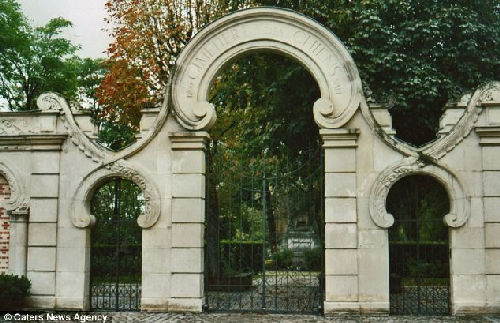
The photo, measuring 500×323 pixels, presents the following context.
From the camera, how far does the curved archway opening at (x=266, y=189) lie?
12.0 meters

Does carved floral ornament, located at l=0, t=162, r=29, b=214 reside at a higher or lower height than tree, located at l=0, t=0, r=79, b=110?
lower

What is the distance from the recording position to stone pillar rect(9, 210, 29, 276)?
11992 mm

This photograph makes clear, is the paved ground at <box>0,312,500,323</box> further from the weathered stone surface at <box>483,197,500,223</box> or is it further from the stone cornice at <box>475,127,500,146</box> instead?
the stone cornice at <box>475,127,500,146</box>

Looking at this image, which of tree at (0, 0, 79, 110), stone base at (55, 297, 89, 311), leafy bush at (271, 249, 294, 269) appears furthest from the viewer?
tree at (0, 0, 79, 110)

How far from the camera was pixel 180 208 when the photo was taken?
1184 cm

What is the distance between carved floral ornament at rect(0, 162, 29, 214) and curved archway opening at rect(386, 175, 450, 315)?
763cm

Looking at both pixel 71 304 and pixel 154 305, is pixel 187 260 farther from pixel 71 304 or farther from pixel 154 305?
pixel 71 304

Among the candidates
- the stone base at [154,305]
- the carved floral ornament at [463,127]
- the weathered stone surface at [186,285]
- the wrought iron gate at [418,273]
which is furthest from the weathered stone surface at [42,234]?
the carved floral ornament at [463,127]

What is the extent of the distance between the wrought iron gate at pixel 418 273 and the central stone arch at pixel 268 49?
2.74 metres

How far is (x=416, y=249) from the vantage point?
42.7 feet

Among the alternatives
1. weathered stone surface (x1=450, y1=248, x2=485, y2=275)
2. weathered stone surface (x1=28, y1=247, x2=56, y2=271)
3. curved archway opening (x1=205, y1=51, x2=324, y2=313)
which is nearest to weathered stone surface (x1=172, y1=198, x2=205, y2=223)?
curved archway opening (x1=205, y1=51, x2=324, y2=313)

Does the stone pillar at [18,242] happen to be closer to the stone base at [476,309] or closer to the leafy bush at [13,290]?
the leafy bush at [13,290]

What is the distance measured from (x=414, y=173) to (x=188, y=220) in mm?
4559

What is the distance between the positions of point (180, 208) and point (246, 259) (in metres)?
6.72
